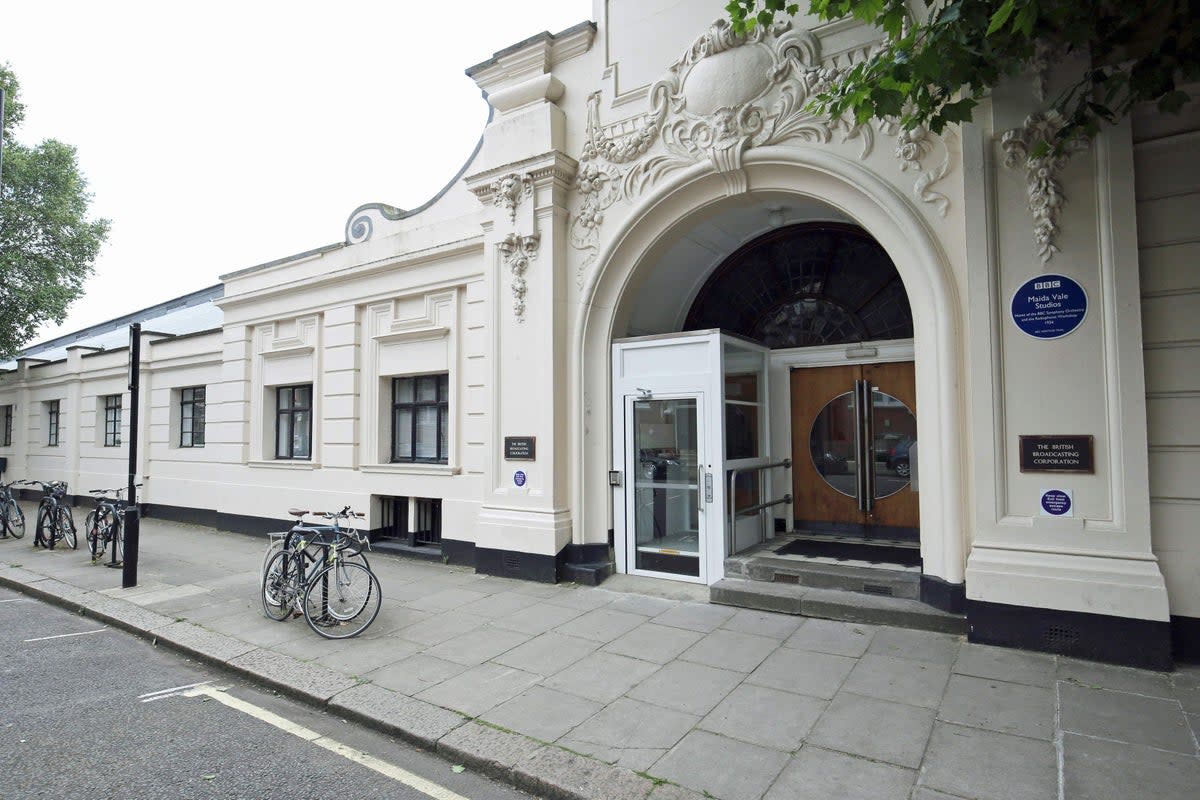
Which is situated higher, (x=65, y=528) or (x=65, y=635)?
(x=65, y=528)

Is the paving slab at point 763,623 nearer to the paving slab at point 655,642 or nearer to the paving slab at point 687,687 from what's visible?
the paving slab at point 655,642

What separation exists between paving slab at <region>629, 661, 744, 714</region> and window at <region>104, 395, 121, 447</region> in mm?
16911

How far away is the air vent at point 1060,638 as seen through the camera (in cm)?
504

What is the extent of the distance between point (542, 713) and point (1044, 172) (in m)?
5.68

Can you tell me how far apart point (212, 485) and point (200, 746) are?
10.4 m

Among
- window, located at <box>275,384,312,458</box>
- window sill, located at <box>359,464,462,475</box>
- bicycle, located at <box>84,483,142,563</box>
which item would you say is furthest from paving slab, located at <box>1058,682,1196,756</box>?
bicycle, located at <box>84,483,142,563</box>

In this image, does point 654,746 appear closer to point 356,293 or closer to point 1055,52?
point 1055,52

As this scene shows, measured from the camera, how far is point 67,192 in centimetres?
1673

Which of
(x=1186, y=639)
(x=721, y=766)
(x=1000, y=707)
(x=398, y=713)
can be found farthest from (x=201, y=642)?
(x=1186, y=639)

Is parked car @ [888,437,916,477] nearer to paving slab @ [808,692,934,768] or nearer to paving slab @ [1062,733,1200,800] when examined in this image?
paving slab @ [808,692,934,768]

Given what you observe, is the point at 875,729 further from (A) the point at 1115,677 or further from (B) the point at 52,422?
(B) the point at 52,422

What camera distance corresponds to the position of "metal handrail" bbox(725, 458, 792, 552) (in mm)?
7453

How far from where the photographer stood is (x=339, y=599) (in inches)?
245

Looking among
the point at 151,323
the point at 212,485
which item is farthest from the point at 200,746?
the point at 151,323
